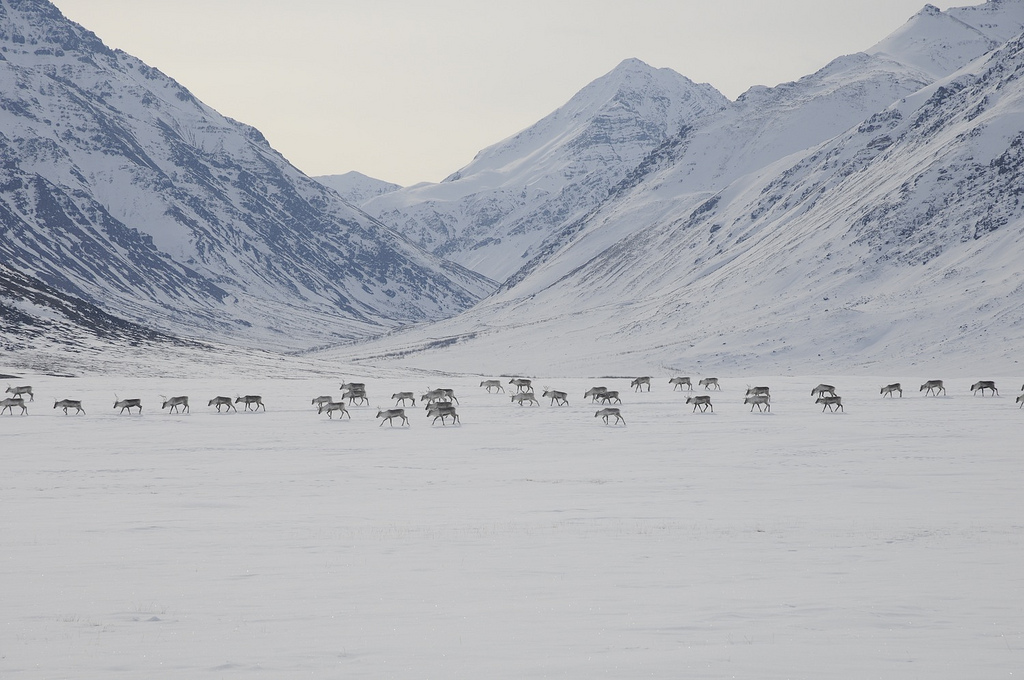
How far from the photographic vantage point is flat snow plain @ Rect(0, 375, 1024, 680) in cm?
1210

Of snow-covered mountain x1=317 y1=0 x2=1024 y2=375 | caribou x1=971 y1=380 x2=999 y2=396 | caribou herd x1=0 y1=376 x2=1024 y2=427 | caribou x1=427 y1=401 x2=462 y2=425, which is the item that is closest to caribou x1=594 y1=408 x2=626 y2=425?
caribou herd x1=0 y1=376 x2=1024 y2=427

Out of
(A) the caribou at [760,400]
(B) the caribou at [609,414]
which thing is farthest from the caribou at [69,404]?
(A) the caribou at [760,400]

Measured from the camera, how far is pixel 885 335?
118000 mm

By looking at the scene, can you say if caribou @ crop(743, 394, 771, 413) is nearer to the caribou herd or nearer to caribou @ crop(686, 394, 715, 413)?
the caribou herd

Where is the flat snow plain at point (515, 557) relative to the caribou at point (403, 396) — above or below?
below

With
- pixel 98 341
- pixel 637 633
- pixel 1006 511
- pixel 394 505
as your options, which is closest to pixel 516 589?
pixel 637 633

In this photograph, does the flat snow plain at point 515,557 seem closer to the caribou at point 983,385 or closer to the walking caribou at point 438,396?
the walking caribou at point 438,396

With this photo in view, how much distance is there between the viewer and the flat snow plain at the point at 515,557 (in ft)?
39.7

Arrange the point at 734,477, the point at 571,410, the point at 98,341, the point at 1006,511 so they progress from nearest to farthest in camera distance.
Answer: the point at 1006,511 → the point at 734,477 → the point at 571,410 → the point at 98,341

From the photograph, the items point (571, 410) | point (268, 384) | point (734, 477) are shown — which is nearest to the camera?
point (734, 477)

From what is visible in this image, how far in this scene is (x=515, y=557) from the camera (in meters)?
17.4

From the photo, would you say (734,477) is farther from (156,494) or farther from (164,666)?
(164,666)

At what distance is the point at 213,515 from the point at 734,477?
14.9 m

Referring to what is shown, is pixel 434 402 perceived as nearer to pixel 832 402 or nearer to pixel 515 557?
pixel 832 402
